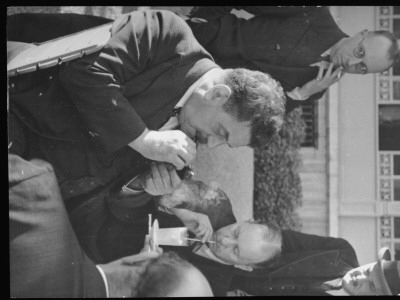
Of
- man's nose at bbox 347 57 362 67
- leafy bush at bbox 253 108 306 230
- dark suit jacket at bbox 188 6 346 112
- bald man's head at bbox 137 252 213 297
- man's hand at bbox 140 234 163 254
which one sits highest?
dark suit jacket at bbox 188 6 346 112

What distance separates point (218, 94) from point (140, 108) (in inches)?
9.9

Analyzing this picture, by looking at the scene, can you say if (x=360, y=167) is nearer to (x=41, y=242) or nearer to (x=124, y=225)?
(x=124, y=225)

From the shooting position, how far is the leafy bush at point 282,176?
207cm

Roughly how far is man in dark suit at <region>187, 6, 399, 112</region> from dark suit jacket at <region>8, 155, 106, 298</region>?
2.29 feet

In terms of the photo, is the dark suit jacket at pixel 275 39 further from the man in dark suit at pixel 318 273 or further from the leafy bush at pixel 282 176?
the man in dark suit at pixel 318 273

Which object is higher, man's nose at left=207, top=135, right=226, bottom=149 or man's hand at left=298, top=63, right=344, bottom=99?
man's hand at left=298, top=63, right=344, bottom=99

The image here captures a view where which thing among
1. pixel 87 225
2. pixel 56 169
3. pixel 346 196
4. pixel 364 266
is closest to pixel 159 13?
pixel 56 169

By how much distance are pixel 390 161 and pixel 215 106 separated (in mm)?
634

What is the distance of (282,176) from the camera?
82.8 inches

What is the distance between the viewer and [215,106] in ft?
6.35

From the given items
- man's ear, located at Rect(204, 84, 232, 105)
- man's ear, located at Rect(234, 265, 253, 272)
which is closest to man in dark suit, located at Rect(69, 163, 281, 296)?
man's ear, located at Rect(234, 265, 253, 272)

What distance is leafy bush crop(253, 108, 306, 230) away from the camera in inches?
81.5

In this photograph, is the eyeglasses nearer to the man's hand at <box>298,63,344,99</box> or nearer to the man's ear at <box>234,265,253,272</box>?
the man's hand at <box>298,63,344,99</box>

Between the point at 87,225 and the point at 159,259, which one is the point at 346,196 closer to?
the point at 159,259
